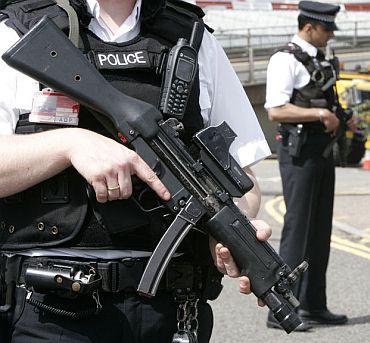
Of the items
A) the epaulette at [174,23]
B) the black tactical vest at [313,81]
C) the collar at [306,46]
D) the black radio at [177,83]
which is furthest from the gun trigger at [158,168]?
the collar at [306,46]

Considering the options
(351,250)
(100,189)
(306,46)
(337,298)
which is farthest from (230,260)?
(351,250)

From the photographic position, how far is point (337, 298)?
22.5 feet

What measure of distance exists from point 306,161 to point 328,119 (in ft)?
0.99

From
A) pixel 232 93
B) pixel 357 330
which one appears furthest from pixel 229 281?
pixel 232 93

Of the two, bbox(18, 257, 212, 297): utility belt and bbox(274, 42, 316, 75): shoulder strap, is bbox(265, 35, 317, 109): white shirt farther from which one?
bbox(18, 257, 212, 297): utility belt

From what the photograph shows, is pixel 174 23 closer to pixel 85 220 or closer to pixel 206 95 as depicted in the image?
pixel 206 95

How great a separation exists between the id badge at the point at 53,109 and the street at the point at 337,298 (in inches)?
140

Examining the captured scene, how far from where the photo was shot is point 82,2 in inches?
99.5

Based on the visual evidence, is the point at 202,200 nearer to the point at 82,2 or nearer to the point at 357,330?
the point at 82,2

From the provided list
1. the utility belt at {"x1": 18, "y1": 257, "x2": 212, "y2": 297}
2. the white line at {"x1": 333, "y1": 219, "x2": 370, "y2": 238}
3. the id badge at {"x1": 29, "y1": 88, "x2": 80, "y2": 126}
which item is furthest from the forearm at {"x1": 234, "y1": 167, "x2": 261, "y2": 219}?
the white line at {"x1": 333, "y1": 219, "x2": 370, "y2": 238}

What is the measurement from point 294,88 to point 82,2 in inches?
152

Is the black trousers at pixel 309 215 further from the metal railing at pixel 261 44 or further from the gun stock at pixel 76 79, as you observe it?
the metal railing at pixel 261 44

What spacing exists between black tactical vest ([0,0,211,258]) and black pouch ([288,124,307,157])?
3.55m

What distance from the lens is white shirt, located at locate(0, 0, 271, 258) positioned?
2480 mm
